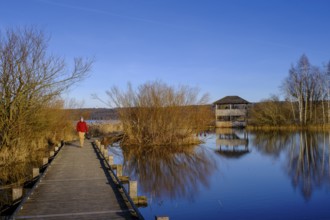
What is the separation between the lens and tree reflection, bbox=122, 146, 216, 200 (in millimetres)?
13258

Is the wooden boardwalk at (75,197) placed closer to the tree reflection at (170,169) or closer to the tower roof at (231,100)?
the tree reflection at (170,169)

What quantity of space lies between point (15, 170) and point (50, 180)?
5650 mm

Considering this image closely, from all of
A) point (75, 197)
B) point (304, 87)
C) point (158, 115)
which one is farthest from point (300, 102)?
point (75, 197)

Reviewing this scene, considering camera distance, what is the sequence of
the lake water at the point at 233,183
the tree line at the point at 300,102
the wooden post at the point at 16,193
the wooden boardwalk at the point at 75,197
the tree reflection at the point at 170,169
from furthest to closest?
the tree line at the point at 300,102 < the tree reflection at the point at 170,169 < the lake water at the point at 233,183 < the wooden post at the point at 16,193 < the wooden boardwalk at the point at 75,197

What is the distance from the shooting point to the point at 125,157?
22000 millimetres

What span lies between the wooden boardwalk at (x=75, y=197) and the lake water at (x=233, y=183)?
1633 millimetres

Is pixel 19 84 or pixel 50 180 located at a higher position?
pixel 19 84

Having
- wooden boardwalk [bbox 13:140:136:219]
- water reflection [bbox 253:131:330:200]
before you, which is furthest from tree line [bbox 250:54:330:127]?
wooden boardwalk [bbox 13:140:136:219]

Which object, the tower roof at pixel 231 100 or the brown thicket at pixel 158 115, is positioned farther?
the tower roof at pixel 231 100

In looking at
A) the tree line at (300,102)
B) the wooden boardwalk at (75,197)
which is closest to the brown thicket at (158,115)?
the wooden boardwalk at (75,197)

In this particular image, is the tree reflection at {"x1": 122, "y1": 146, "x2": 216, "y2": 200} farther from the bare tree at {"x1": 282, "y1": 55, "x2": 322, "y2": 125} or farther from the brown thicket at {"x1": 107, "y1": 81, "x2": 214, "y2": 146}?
the bare tree at {"x1": 282, "y1": 55, "x2": 322, "y2": 125}

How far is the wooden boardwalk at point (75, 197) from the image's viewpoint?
24.9 feet

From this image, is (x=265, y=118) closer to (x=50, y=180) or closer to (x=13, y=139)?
(x=13, y=139)

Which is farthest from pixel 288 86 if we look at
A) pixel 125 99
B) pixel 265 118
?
pixel 125 99
